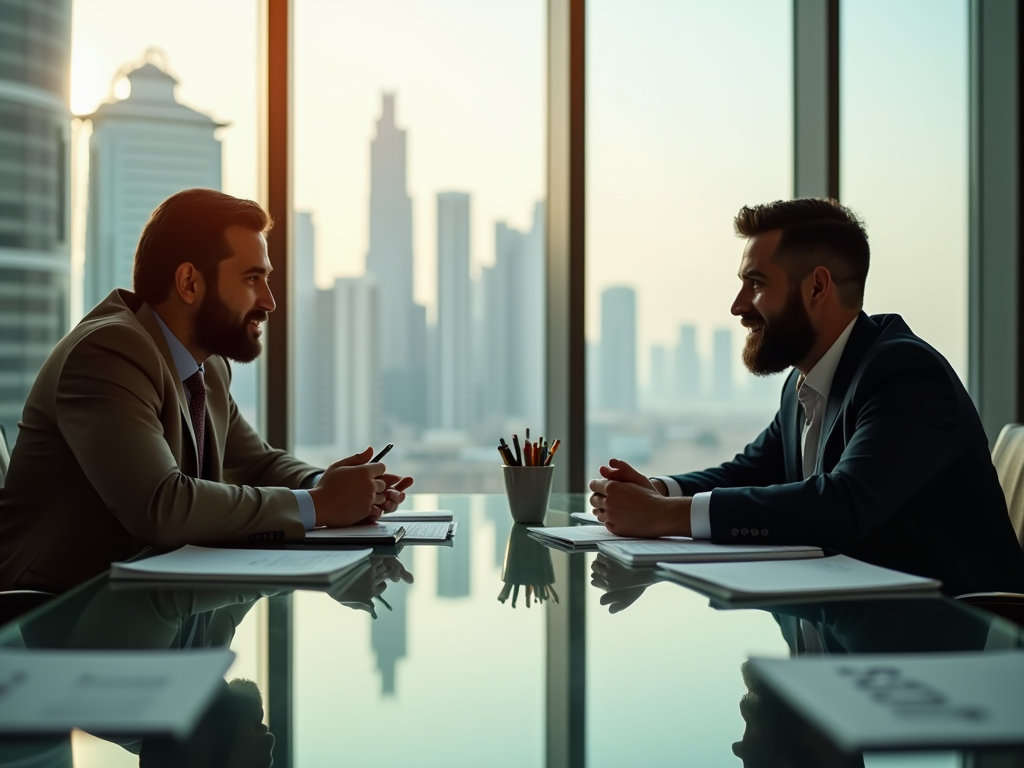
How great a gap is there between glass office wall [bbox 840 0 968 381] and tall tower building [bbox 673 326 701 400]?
755 mm

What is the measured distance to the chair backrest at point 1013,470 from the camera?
1.75 meters

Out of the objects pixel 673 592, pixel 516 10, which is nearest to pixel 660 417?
pixel 516 10

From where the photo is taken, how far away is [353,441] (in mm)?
3107

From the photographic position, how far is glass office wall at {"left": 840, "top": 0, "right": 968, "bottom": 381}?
338 centimetres

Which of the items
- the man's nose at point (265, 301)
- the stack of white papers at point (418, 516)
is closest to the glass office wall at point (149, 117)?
the man's nose at point (265, 301)

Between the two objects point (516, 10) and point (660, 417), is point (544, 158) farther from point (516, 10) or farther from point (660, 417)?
point (660, 417)

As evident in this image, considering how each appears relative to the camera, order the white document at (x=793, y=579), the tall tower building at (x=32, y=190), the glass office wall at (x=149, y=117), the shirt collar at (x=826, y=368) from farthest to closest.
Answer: the glass office wall at (x=149, y=117)
the tall tower building at (x=32, y=190)
the shirt collar at (x=826, y=368)
the white document at (x=793, y=579)

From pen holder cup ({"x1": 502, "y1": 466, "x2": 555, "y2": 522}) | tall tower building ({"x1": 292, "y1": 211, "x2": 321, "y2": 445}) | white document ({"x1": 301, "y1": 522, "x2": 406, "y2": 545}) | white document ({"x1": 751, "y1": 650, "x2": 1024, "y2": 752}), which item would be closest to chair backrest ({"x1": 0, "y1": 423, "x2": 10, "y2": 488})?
white document ({"x1": 301, "y1": 522, "x2": 406, "y2": 545})

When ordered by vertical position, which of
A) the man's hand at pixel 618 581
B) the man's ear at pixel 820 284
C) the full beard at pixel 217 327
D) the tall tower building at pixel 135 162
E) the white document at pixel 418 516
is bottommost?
the white document at pixel 418 516

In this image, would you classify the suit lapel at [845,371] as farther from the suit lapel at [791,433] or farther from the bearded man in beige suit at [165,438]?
the bearded man in beige suit at [165,438]

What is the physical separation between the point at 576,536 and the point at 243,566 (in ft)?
1.83

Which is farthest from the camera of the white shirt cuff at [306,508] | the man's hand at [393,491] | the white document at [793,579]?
the man's hand at [393,491]

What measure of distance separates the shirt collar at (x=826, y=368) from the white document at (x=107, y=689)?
147 cm

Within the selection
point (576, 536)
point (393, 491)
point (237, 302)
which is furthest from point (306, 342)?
point (576, 536)
